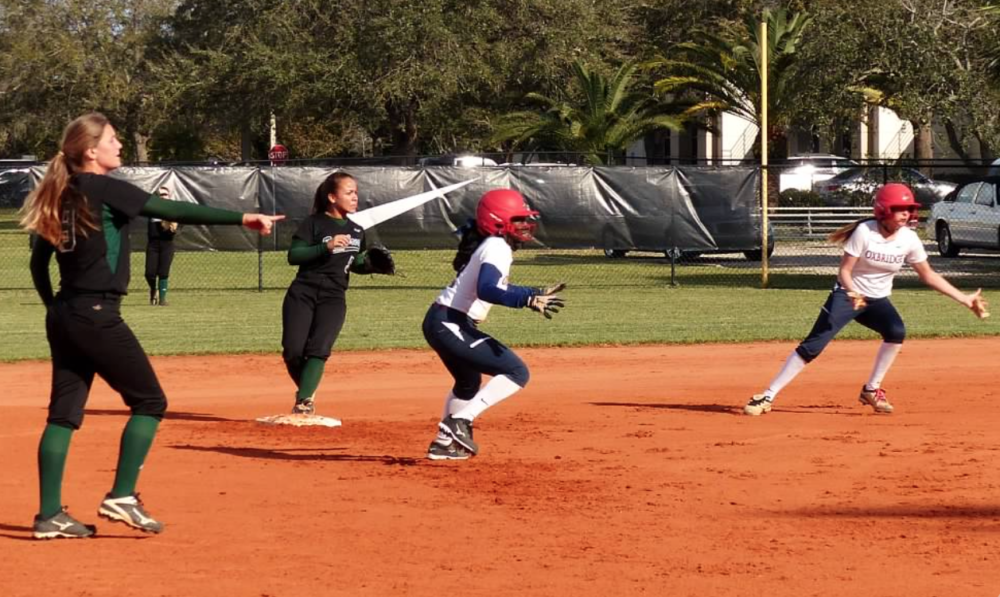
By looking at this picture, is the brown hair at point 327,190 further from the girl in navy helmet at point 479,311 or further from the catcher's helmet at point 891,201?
the catcher's helmet at point 891,201

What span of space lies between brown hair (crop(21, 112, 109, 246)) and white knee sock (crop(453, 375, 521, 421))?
302 cm

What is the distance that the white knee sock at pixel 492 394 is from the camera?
29.5 feet

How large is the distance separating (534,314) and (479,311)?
11.6 metres

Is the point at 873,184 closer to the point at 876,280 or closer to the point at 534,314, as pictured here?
the point at 534,314

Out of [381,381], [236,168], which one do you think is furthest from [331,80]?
[381,381]

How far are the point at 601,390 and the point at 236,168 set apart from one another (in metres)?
13.2

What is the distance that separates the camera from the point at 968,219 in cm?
3002

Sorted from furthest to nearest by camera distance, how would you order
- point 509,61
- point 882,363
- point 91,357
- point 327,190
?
point 509,61
point 882,363
point 327,190
point 91,357

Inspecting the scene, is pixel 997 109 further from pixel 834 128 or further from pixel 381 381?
pixel 381 381

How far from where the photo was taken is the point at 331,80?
4228 cm

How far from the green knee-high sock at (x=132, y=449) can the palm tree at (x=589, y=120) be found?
3511 cm

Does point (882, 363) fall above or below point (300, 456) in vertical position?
above

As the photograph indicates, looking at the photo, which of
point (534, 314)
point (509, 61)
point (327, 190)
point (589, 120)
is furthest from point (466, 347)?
point (509, 61)

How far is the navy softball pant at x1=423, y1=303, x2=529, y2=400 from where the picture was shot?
29.4 ft
